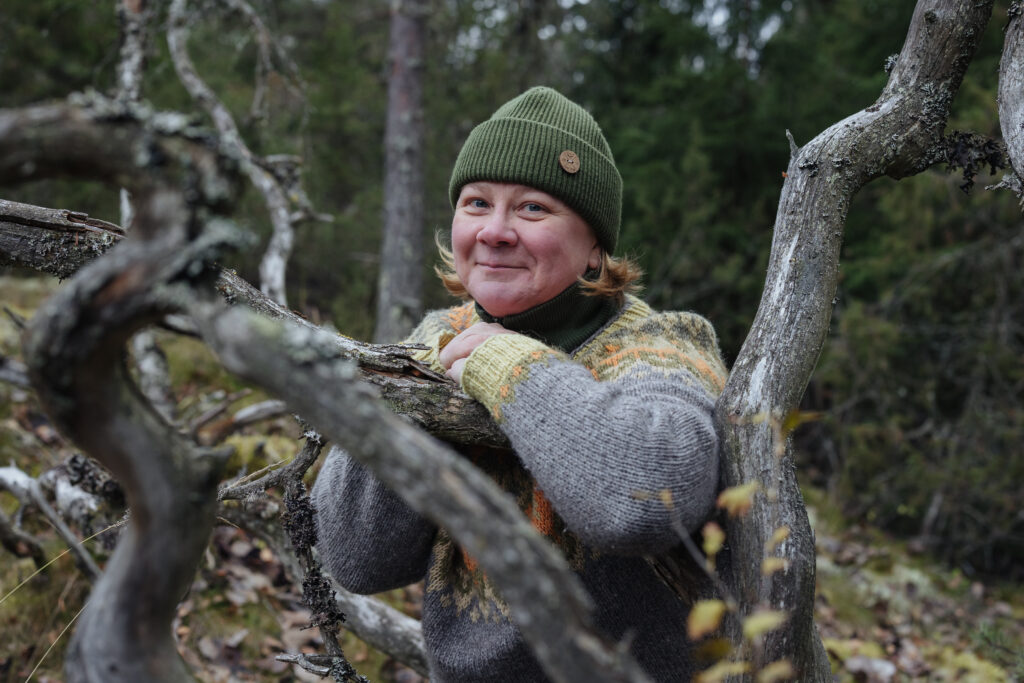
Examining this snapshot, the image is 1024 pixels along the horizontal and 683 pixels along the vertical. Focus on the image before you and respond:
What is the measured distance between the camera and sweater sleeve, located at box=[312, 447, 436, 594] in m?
2.46

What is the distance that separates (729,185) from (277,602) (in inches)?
269

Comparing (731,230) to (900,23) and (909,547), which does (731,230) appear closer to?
(900,23)

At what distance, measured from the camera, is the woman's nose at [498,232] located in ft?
7.47

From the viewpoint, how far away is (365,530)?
98.6 inches

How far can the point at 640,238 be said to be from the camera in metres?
8.11

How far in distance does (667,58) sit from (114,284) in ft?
31.1

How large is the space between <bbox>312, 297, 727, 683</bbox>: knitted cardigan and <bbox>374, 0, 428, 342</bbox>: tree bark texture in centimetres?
444

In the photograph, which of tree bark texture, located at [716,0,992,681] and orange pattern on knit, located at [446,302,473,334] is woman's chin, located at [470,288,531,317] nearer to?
orange pattern on knit, located at [446,302,473,334]

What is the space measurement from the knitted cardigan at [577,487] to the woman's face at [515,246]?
0.24 metres

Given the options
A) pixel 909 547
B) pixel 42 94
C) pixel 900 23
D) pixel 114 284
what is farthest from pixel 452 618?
pixel 42 94

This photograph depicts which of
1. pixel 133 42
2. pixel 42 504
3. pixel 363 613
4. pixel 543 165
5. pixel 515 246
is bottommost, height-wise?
pixel 363 613

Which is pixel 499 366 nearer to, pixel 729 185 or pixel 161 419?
pixel 161 419

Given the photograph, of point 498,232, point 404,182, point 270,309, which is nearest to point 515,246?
point 498,232

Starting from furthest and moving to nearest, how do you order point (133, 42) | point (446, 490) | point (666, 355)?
point (133, 42), point (666, 355), point (446, 490)
